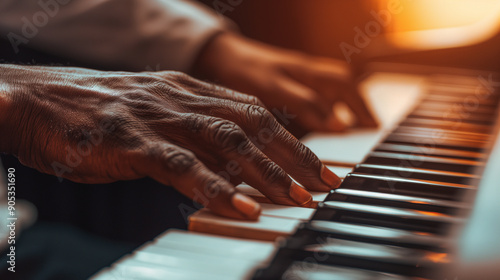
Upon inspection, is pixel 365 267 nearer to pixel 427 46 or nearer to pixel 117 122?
pixel 117 122

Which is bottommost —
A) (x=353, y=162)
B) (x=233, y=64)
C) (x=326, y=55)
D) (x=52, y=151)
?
(x=52, y=151)

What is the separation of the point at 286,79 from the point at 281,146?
58 centimetres

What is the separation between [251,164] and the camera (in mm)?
600

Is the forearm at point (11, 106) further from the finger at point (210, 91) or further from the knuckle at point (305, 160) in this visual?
the knuckle at point (305, 160)

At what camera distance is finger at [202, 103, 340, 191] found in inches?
25.6

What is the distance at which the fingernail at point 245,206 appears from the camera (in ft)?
1.69

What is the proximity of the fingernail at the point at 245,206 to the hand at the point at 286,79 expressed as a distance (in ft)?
→ 1.92

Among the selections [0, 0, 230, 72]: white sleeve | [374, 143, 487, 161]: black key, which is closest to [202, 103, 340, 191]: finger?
[374, 143, 487, 161]: black key

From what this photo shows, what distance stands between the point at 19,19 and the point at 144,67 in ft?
1.08

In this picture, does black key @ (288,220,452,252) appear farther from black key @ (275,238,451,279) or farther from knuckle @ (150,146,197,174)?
knuckle @ (150,146,197,174)

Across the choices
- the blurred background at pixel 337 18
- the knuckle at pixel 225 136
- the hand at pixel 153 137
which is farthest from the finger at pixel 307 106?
the blurred background at pixel 337 18

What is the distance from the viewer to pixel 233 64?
131 cm

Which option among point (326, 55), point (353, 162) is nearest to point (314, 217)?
point (353, 162)

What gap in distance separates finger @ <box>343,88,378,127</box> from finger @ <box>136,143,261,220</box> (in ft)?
2.09
